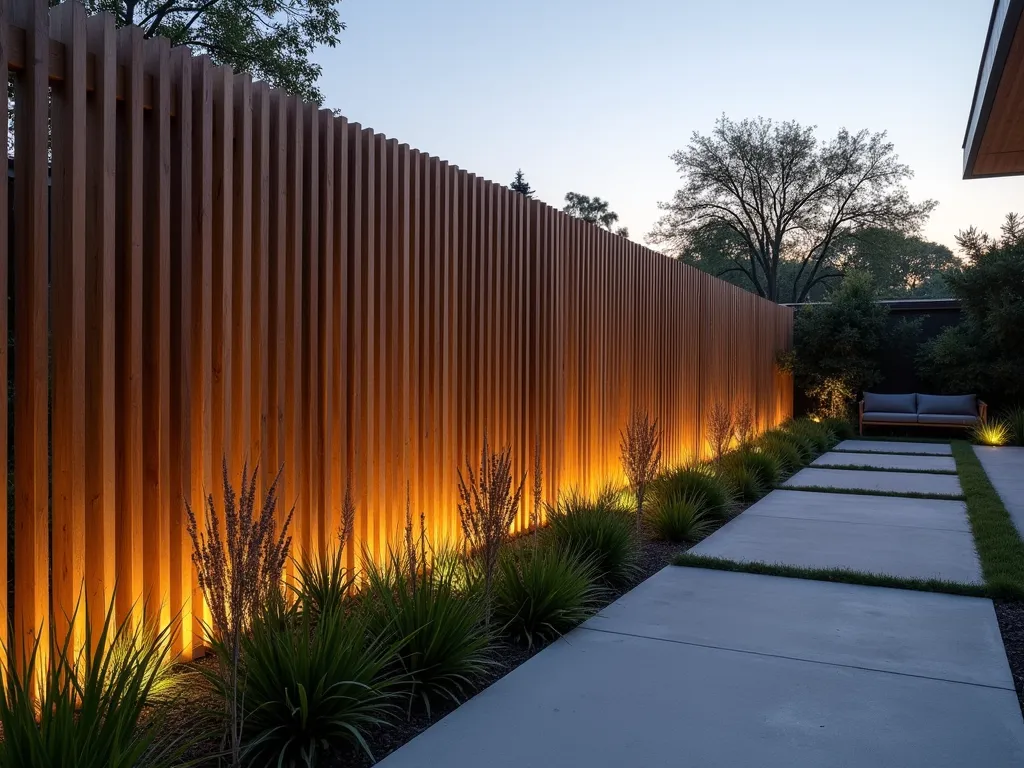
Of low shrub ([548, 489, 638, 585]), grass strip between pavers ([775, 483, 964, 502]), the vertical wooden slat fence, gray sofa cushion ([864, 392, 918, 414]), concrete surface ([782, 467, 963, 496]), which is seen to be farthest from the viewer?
gray sofa cushion ([864, 392, 918, 414])

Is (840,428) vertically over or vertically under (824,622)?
over

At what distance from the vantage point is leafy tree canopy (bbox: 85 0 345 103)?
45.2 feet

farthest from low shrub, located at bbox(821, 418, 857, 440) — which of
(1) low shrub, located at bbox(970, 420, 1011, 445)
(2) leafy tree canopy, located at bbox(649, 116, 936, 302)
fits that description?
(2) leafy tree canopy, located at bbox(649, 116, 936, 302)

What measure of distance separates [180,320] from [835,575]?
383cm

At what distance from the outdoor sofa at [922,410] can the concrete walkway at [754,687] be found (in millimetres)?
11017

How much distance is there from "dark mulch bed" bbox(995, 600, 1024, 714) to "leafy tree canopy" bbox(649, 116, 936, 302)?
106 ft

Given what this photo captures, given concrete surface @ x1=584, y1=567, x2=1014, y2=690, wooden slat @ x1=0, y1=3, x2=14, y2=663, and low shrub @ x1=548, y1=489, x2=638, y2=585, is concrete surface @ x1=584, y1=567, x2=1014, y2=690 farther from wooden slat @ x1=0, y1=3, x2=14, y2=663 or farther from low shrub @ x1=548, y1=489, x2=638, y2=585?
wooden slat @ x1=0, y1=3, x2=14, y2=663

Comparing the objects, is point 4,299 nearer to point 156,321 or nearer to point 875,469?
point 156,321

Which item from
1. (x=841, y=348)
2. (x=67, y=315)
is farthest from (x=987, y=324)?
(x=67, y=315)

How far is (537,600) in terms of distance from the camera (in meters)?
3.73

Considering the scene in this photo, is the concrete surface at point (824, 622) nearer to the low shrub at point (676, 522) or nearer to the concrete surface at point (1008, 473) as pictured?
the low shrub at point (676, 522)

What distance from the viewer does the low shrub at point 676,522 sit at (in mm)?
5934

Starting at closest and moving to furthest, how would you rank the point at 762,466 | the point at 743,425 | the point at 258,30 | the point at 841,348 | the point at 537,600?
the point at 537,600
the point at 762,466
the point at 743,425
the point at 258,30
the point at 841,348

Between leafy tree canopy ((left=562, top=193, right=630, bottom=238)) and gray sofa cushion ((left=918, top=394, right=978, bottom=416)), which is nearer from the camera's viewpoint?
gray sofa cushion ((left=918, top=394, right=978, bottom=416))
